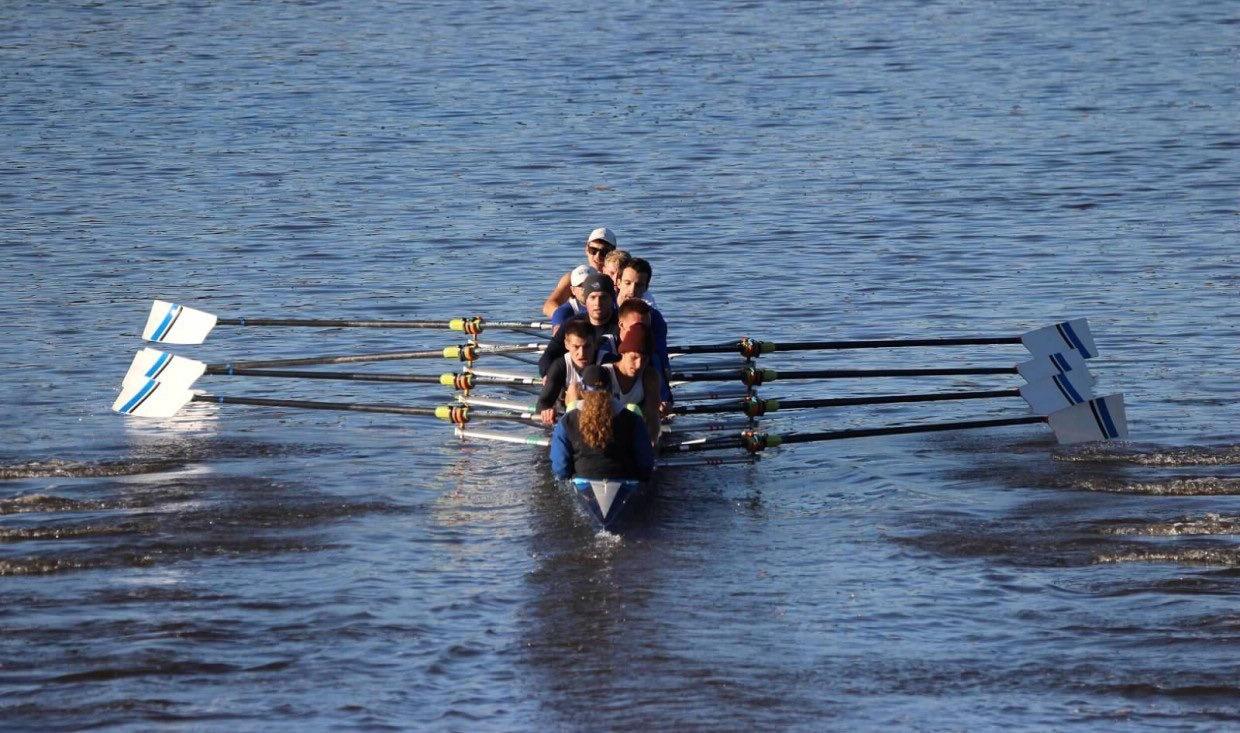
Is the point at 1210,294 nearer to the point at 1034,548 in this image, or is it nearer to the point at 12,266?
the point at 1034,548

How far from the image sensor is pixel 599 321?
14227mm

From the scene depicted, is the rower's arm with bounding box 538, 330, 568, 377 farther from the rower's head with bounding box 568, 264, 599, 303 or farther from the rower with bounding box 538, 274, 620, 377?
the rower's head with bounding box 568, 264, 599, 303

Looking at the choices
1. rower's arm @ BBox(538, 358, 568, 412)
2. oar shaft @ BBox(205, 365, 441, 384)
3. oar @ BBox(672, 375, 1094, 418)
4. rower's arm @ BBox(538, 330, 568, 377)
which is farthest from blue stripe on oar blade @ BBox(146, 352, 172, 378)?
oar @ BBox(672, 375, 1094, 418)

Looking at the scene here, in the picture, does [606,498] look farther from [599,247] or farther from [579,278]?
[599,247]

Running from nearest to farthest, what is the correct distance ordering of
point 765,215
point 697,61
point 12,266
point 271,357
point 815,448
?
1. point 815,448
2. point 271,357
3. point 12,266
4. point 765,215
5. point 697,61

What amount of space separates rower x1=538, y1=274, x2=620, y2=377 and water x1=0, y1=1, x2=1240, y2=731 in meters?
1.24

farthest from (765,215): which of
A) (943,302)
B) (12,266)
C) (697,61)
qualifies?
(697,61)

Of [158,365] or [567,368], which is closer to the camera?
[567,368]

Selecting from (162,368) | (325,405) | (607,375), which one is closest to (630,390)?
(607,375)

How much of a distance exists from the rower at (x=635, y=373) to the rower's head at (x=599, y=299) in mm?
Answer: 395

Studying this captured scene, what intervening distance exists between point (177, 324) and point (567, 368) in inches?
215

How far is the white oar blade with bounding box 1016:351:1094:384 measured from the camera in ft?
54.9

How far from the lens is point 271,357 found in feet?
65.3

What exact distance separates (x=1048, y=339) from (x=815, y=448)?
2422 millimetres
